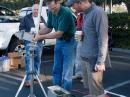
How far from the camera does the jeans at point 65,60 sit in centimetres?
656

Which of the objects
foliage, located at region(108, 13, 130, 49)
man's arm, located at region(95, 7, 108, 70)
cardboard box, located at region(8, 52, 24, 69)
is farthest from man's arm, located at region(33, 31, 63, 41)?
foliage, located at region(108, 13, 130, 49)

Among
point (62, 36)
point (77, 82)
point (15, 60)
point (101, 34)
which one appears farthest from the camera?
Answer: point (15, 60)

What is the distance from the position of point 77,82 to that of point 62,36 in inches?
107

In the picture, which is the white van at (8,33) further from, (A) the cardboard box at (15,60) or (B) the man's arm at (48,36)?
(B) the man's arm at (48,36)

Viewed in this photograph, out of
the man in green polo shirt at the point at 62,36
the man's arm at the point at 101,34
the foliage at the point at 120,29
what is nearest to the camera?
the man's arm at the point at 101,34

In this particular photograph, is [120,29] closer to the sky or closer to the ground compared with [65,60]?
closer to the sky

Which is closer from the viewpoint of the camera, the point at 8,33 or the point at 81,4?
the point at 81,4

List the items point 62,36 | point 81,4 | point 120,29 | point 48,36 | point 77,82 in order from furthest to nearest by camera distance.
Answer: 1. point 120,29
2. point 77,82
3. point 62,36
4. point 48,36
5. point 81,4

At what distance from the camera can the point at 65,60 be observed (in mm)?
6602

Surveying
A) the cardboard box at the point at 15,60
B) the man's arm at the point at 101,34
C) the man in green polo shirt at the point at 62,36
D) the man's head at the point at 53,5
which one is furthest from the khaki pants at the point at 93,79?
the cardboard box at the point at 15,60

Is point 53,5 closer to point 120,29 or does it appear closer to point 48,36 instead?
point 48,36

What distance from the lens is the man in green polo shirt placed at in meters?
6.25

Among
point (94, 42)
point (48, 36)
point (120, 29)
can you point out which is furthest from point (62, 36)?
point (120, 29)

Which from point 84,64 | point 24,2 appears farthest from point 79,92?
point 24,2
